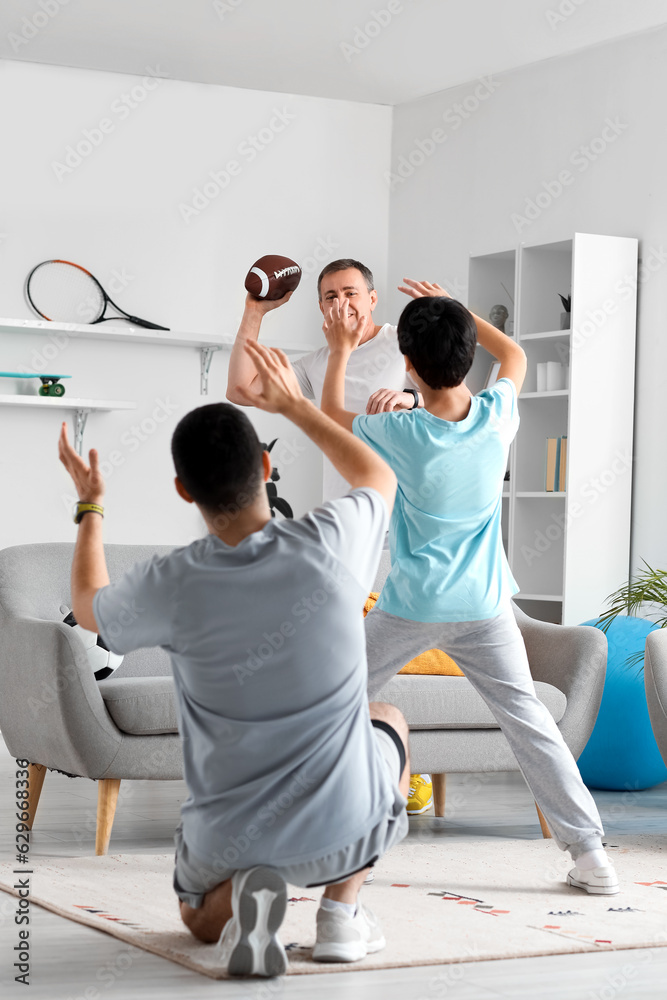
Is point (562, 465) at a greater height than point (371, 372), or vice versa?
point (371, 372)

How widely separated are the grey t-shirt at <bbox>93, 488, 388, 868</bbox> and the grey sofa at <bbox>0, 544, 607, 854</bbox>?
126 cm

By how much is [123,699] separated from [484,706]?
1.02 meters

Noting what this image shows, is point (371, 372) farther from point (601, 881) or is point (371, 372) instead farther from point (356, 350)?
point (601, 881)

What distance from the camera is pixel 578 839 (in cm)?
273

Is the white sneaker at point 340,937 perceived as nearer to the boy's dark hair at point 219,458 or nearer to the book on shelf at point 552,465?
the boy's dark hair at point 219,458

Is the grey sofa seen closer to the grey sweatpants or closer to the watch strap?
the grey sweatpants

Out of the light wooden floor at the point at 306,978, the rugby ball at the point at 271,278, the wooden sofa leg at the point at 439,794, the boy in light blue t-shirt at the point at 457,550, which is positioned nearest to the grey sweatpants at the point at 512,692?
the boy in light blue t-shirt at the point at 457,550

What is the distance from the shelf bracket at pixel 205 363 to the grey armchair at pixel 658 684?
9.86 ft

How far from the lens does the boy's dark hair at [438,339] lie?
2561 mm

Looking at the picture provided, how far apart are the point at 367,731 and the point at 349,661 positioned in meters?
0.13

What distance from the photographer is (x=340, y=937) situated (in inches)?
85.4

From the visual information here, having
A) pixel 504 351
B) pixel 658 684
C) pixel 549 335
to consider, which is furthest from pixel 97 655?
pixel 549 335

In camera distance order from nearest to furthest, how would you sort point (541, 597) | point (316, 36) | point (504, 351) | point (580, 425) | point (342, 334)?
point (342, 334) < point (504, 351) < point (580, 425) < point (541, 597) < point (316, 36)

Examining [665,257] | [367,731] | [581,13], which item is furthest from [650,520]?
[367,731]
